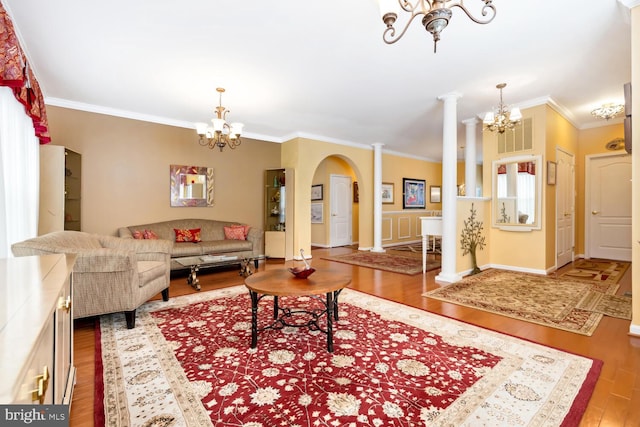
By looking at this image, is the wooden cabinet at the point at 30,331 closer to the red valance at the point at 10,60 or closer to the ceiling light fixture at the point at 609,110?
the red valance at the point at 10,60

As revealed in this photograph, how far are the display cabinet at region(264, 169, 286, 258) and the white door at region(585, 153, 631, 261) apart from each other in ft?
20.1

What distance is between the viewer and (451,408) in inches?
60.7

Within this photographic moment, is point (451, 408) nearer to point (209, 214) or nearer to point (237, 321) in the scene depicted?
point (237, 321)

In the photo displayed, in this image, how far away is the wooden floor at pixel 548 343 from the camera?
1.54 m

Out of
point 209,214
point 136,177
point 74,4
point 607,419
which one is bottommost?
point 607,419

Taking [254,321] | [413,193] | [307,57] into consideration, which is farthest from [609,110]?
[254,321]

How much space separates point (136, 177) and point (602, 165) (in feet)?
28.2

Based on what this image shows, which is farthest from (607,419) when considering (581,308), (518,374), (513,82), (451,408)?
(513,82)

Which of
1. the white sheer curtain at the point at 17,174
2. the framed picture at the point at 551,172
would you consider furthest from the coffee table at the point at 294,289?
the framed picture at the point at 551,172

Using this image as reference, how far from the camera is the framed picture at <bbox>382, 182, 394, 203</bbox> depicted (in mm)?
8008

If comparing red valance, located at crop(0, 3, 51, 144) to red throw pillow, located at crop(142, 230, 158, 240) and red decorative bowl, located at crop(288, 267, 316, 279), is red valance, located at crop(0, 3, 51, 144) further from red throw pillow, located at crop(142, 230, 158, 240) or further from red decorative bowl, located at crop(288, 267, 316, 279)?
red decorative bowl, located at crop(288, 267, 316, 279)

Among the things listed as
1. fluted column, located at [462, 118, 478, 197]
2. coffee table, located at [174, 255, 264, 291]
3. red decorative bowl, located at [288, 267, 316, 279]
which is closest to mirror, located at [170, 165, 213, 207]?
coffee table, located at [174, 255, 264, 291]

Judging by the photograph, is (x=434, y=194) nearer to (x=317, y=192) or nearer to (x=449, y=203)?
(x=317, y=192)

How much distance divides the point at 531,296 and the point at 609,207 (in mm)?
3898
